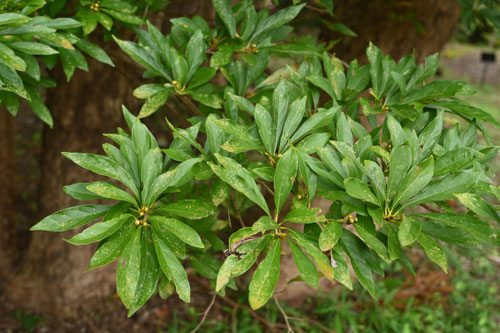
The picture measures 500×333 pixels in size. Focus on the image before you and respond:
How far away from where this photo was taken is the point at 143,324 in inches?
108

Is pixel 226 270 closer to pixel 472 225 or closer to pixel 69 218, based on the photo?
pixel 69 218

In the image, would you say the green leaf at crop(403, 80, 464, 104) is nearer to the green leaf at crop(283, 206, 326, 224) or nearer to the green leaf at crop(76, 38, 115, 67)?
the green leaf at crop(283, 206, 326, 224)

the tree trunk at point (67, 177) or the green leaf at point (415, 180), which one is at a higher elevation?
the green leaf at point (415, 180)

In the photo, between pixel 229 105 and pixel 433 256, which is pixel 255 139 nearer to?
pixel 229 105

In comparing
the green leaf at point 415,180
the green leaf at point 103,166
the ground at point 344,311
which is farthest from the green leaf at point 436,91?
the ground at point 344,311

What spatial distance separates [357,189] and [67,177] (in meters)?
2.10

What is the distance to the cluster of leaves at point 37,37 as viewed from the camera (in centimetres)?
103

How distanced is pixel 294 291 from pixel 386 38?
169cm

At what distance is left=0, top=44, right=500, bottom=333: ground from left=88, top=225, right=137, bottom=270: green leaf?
1.56 metres

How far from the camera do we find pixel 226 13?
4.38 feet

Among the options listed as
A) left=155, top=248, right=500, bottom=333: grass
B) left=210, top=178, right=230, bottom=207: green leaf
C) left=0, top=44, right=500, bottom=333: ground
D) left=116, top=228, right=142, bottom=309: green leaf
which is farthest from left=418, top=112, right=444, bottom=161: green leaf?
left=155, top=248, right=500, bottom=333: grass

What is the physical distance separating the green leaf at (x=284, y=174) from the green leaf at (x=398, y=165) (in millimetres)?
201

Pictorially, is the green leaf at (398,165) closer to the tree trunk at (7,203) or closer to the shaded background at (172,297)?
the shaded background at (172,297)

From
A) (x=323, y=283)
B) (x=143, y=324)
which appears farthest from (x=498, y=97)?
(x=143, y=324)
